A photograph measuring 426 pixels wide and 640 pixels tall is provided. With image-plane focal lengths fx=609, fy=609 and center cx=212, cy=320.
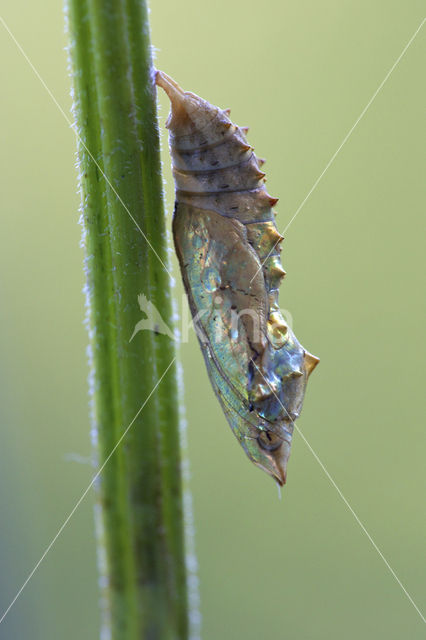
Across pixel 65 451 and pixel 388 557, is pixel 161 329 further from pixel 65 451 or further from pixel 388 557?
pixel 388 557

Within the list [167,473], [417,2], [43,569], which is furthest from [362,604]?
[417,2]

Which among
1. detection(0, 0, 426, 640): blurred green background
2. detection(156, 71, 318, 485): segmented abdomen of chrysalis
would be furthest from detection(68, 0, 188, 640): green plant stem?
detection(0, 0, 426, 640): blurred green background

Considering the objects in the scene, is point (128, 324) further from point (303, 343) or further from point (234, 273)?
point (303, 343)

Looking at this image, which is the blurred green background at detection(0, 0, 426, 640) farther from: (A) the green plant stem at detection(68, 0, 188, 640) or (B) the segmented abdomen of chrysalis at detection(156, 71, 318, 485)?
(A) the green plant stem at detection(68, 0, 188, 640)

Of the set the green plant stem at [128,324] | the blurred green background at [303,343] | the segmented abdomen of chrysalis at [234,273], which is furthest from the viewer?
the blurred green background at [303,343]

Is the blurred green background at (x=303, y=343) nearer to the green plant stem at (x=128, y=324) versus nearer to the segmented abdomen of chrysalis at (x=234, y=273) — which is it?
the segmented abdomen of chrysalis at (x=234, y=273)

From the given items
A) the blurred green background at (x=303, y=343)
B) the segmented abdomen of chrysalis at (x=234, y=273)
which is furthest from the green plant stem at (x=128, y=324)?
the blurred green background at (x=303, y=343)

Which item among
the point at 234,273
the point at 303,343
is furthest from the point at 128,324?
the point at 303,343
